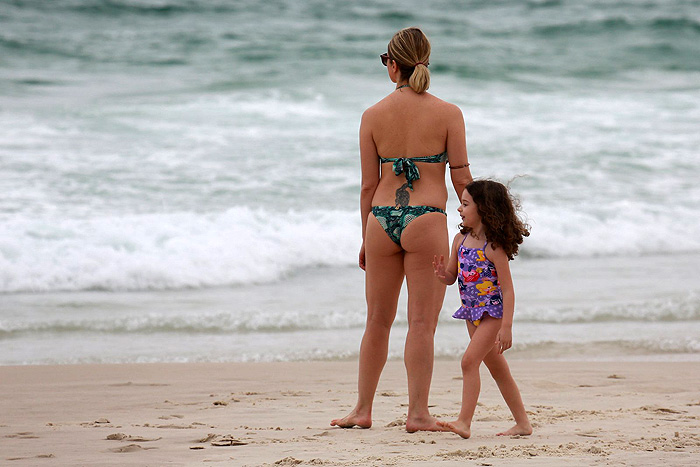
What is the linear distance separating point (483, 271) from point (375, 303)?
1.97 ft

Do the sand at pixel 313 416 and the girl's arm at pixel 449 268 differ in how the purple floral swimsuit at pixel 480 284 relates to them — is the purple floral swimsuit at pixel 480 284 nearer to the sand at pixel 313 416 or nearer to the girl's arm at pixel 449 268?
the girl's arm at pixel 449 268

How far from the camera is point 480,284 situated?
365 cm

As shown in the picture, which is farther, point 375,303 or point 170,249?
point 170,249

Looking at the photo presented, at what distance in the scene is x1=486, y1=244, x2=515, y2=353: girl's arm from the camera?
139 inches

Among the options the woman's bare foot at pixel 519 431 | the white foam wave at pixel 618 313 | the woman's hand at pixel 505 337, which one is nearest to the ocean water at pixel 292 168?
the white foam wave at pixel 618 313

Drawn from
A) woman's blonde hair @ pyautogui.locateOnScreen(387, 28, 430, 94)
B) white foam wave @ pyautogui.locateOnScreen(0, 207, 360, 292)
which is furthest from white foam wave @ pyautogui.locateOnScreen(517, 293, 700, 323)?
woman's blonde hair @ pyautogui.locateOnScreen(387, 28, 430, 94)

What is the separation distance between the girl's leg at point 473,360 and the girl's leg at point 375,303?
446mm

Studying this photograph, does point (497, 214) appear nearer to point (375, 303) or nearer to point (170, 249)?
point (375, 303)

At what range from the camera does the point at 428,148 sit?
3.84 m

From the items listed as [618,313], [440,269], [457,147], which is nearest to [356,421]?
[440,269]

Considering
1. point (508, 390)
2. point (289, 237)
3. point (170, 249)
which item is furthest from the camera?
point (289, 237)

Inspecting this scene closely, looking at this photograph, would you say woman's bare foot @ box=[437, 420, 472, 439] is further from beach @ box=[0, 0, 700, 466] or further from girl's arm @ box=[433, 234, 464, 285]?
girl's arm @ box=[433, 234, 464, 285]

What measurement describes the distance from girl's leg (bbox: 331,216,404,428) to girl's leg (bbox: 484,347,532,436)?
541mm

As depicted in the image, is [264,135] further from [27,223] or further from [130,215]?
[27,223]
